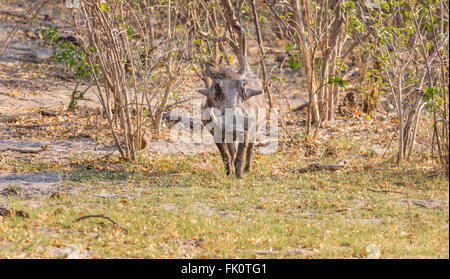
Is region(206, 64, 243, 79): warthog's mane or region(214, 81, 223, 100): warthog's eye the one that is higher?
region(206, 64, 243, 79): warthog's mane

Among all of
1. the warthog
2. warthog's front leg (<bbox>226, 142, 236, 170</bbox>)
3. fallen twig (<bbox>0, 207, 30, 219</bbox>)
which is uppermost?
the warthog

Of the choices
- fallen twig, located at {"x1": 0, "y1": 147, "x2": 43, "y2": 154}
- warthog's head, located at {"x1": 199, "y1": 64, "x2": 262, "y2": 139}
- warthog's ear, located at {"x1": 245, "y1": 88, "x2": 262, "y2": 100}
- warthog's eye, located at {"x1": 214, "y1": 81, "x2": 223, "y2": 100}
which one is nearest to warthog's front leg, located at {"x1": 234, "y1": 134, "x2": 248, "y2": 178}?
warthog's head, located at {"x1": 199, "y1": 64, "x2": 262, "y2": 139}

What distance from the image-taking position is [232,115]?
8.20 meters

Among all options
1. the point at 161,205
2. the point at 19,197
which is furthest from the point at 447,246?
the point at 19,197

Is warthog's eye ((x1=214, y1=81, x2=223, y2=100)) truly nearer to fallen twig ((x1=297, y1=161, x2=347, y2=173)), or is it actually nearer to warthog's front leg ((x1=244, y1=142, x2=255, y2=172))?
warthog's front leg ((x1=244, y1=142, x2=255, y2=172))

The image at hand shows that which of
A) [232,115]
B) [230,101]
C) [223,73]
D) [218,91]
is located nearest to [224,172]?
[232,115]

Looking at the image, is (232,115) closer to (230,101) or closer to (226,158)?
(230,101)

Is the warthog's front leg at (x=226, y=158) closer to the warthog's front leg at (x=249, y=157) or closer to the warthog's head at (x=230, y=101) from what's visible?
the warthog's head at (x=230, y=101)

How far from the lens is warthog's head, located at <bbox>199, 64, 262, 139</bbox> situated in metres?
8.16

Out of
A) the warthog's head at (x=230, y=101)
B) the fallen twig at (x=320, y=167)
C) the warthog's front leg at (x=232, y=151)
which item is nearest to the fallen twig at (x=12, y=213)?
the warthog's head at (x=230, y=101)

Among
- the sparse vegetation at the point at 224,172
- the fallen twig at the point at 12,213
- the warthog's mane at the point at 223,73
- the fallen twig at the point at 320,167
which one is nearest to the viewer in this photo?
the sparse vegetation at the point at 224,172

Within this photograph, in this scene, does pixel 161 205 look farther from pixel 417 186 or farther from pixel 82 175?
pixel 417 186

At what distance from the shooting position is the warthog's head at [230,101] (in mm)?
8164

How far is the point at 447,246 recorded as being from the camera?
4512 mm
